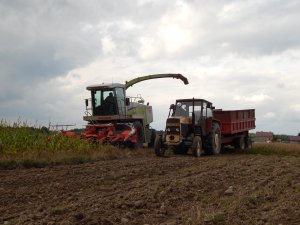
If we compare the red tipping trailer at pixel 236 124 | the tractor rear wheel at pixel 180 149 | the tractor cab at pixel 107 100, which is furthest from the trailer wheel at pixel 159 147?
the tractor cab at pixel 107 100

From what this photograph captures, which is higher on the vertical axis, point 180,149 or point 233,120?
point 233,120

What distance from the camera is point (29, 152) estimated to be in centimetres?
1423

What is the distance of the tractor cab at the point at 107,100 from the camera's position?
20.4m

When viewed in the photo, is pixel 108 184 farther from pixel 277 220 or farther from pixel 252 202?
pixel 277 220

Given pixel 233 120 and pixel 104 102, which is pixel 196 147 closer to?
pixel 233 120

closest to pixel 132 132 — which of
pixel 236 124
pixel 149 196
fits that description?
pixel 236 124

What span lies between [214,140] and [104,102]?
5475mm

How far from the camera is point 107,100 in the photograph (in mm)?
20594

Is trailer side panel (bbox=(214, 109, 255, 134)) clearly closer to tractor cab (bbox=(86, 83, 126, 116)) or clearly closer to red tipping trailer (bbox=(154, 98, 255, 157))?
red tipping trailer (bbox=(154, 98, 255, 157))

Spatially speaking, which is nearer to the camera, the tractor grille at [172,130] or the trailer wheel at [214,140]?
the tractor grille at [172,130]

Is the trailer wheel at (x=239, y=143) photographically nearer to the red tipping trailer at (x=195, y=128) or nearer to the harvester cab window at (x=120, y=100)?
the red tipping trailer at (x=195, y=128)

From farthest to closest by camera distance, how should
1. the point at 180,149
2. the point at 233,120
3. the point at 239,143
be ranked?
the point at 239,143, the point at 233,120, the point at 180,149

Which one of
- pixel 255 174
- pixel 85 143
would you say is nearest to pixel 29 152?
pixel 85 143

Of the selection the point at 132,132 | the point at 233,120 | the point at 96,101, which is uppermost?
the point at 96,101
